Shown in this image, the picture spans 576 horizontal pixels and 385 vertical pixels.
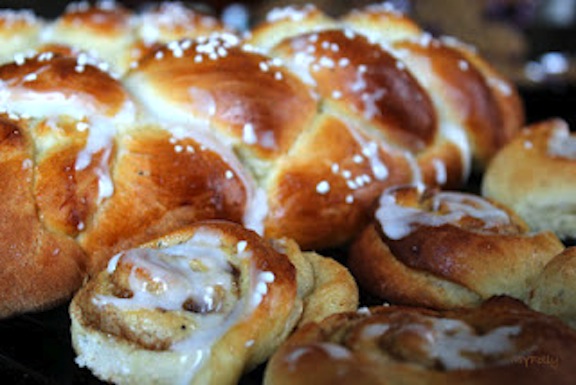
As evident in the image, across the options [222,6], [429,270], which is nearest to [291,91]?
[429,270]

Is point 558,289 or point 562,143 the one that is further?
point 562,143

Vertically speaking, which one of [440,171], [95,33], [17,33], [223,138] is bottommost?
[17,33]

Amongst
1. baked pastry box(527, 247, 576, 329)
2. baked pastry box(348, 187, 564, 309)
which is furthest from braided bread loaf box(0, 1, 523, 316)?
baked pastry box(527, 247, 576, 329)

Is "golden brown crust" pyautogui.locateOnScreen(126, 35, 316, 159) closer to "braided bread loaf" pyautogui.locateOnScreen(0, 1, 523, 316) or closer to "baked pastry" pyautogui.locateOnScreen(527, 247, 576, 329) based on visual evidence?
"braided bread loaf" pyautogui.locateOnScreen(0, 1, 523, 316)

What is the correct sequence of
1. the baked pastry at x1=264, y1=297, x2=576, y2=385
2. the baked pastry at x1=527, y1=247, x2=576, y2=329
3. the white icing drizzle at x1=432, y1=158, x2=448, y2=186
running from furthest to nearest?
1. the white icing drizzle at x1=432, y1=158, x2=448, y2=186
2. the baked pastry at x1=527, y1=247, x2=576, y2=329
3. the baked pastry at x1=264, y1=297, x2=576, y2=385

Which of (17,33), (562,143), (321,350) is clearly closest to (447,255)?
(321,350)

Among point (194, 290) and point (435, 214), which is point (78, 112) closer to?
point (194, 290)
